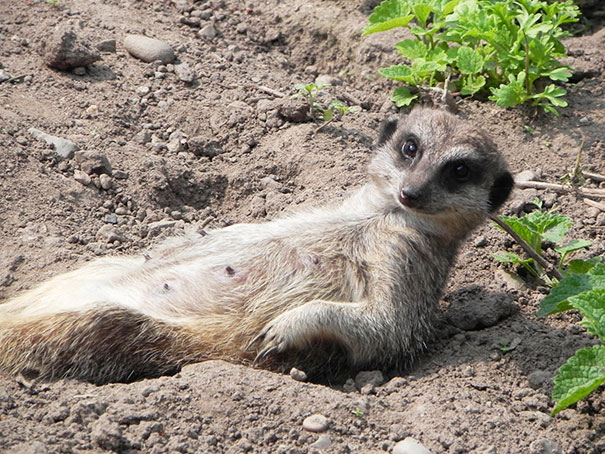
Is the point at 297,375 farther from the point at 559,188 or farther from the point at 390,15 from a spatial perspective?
the point at 390,15

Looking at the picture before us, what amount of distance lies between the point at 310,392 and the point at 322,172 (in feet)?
8.69

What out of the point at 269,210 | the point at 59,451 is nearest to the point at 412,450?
the point at 59,451

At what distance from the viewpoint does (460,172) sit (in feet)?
17.8

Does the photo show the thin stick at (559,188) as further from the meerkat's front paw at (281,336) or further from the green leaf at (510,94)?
the meerkat's front paw at (281,336)

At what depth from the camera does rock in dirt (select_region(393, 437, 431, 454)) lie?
417 cm

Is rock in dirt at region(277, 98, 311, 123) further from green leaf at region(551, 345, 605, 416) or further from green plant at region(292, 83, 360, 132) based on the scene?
green leaf at region(551, 345, 605, 416)

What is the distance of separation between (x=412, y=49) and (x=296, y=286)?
319 centimetres

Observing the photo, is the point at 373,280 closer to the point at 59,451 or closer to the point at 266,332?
the point at 266,332

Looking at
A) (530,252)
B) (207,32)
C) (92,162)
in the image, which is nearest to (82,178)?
(92,162)

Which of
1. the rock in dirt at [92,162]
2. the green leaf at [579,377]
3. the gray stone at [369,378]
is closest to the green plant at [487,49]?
the rock in dirt at [92,162]

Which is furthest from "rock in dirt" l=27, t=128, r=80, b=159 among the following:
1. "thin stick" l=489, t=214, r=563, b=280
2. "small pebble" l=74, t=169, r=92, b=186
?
"thin stick" l=489, t=214, r=563, b=280

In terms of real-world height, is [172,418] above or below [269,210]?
above

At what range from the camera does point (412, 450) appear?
4180 millimetres

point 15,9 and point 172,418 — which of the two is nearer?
point 172,418
